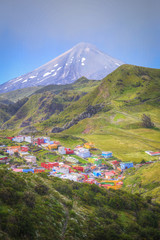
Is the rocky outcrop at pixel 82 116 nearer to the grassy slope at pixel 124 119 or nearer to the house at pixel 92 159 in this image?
the grassy slope at pixel 124 119

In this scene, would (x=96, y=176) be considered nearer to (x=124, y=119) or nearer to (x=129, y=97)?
(x=124, y=119)

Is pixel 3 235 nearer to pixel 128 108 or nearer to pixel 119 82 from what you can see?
pixel 128 108

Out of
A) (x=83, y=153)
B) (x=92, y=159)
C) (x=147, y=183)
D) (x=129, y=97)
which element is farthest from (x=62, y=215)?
(x=129, y=97)

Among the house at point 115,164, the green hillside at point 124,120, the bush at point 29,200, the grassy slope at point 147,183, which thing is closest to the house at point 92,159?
the house at point 115,164

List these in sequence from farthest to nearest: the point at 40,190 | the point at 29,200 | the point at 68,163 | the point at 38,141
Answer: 1. the point at 38,141
2. the point at 68,163
3. the point at 40,190
4. the point at 29,200

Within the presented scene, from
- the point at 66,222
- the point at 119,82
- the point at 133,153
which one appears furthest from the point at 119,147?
the point at 119,82

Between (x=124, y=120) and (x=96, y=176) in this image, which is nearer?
(x=96, y=176)
